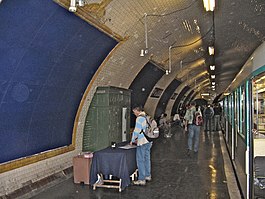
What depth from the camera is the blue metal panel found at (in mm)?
4836

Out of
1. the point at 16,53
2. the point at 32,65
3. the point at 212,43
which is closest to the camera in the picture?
the point at 16,53

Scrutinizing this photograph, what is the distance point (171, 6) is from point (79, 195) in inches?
185

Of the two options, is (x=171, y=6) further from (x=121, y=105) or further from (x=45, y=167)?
(x=45, y=167)

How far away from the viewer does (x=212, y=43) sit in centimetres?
1320

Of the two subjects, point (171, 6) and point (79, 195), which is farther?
point (171, 6)

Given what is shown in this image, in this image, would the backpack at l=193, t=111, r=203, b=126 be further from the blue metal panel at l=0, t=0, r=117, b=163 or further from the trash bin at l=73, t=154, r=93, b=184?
the trash bin at l=73, t=154, r=93, b=184

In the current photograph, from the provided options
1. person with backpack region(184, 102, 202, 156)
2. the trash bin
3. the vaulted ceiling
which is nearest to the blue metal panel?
the vaulted ceiling

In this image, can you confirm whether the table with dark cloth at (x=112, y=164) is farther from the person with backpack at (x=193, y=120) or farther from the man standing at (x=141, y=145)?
the person with backpack at (x=193, y=120)

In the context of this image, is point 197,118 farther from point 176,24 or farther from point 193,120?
point 176,24

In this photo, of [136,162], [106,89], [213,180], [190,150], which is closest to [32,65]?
[136,162]

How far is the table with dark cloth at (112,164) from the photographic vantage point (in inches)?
248

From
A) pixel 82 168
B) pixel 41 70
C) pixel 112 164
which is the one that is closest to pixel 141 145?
pixel 112 164

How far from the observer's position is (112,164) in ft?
20.8

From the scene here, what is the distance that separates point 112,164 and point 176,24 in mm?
4797
